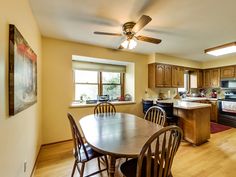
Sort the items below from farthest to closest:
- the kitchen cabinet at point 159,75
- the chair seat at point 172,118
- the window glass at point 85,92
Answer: the kitchen cabinet at point 159,75 < the window glass at point 85,92 < the chair seat at point 172,118

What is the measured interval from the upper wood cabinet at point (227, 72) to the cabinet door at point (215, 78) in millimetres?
141

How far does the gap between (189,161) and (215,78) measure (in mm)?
4192

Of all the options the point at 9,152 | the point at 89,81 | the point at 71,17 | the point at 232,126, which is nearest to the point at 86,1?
the point at 71,17

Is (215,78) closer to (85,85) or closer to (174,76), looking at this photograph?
(174,76)

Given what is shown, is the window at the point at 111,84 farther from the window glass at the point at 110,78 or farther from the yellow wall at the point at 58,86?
the yellow wall at the point at 58,86

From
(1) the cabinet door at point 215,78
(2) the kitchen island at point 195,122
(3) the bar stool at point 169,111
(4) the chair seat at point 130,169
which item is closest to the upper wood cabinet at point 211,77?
(1) the cabinet door at point 215,78

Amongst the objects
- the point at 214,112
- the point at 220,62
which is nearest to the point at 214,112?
the point at 214,112

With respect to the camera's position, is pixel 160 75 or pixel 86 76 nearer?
pixel 86 76

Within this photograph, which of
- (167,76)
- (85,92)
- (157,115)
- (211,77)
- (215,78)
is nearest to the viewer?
(157,115)

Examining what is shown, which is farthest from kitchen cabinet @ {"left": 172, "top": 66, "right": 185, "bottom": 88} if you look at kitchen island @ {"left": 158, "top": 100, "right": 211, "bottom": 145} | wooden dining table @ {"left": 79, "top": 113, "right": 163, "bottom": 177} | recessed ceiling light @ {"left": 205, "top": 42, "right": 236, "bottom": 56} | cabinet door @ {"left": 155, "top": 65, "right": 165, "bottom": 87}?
wooden dining table @ {"left": 79, "top": 113, "right": 163, "bottom": 177}

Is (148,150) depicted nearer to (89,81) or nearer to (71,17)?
(71,17)

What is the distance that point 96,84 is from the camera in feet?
13.7

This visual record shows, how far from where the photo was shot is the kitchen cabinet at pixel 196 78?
568 centimetres

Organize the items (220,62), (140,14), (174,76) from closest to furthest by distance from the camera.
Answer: (140,14), (174,76), (220,62)
